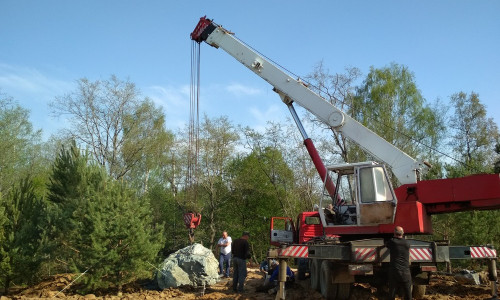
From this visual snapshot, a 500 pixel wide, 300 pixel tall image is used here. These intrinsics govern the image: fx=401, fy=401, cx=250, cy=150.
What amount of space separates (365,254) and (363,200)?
1592mm

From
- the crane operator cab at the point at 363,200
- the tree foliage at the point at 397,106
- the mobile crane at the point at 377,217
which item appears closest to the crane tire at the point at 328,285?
the mobile crane at the point at 377,217

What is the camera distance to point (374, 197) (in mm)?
8344

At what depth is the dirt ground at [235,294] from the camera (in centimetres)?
920

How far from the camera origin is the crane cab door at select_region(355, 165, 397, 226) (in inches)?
324

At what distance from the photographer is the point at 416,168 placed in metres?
9.70

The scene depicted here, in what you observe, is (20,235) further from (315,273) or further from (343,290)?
(343,290)

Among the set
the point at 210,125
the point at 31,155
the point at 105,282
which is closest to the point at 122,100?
the point at 210,125

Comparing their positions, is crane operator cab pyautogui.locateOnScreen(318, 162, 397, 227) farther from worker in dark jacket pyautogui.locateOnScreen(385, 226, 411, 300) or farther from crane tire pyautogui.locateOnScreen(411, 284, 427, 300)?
crane tire pyautogui.locateOnScreen(411, 284, 427, 300)

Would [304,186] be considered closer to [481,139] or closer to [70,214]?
[481,139]

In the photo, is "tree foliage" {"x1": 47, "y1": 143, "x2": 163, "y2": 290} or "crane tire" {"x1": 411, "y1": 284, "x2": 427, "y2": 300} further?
"tree foliage" {"x1": 47, "y1": 143, "x2": 163, "y2": 290}

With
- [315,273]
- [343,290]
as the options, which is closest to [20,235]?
[315,273]

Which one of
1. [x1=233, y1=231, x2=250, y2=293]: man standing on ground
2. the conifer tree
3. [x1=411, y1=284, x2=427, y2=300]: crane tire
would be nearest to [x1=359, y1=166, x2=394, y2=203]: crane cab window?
[x1=411, y1=284, x2=427, y2=300]: crane tire

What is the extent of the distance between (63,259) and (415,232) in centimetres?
1114

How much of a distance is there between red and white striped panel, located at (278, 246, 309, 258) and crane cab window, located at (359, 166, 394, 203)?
5.98ft
